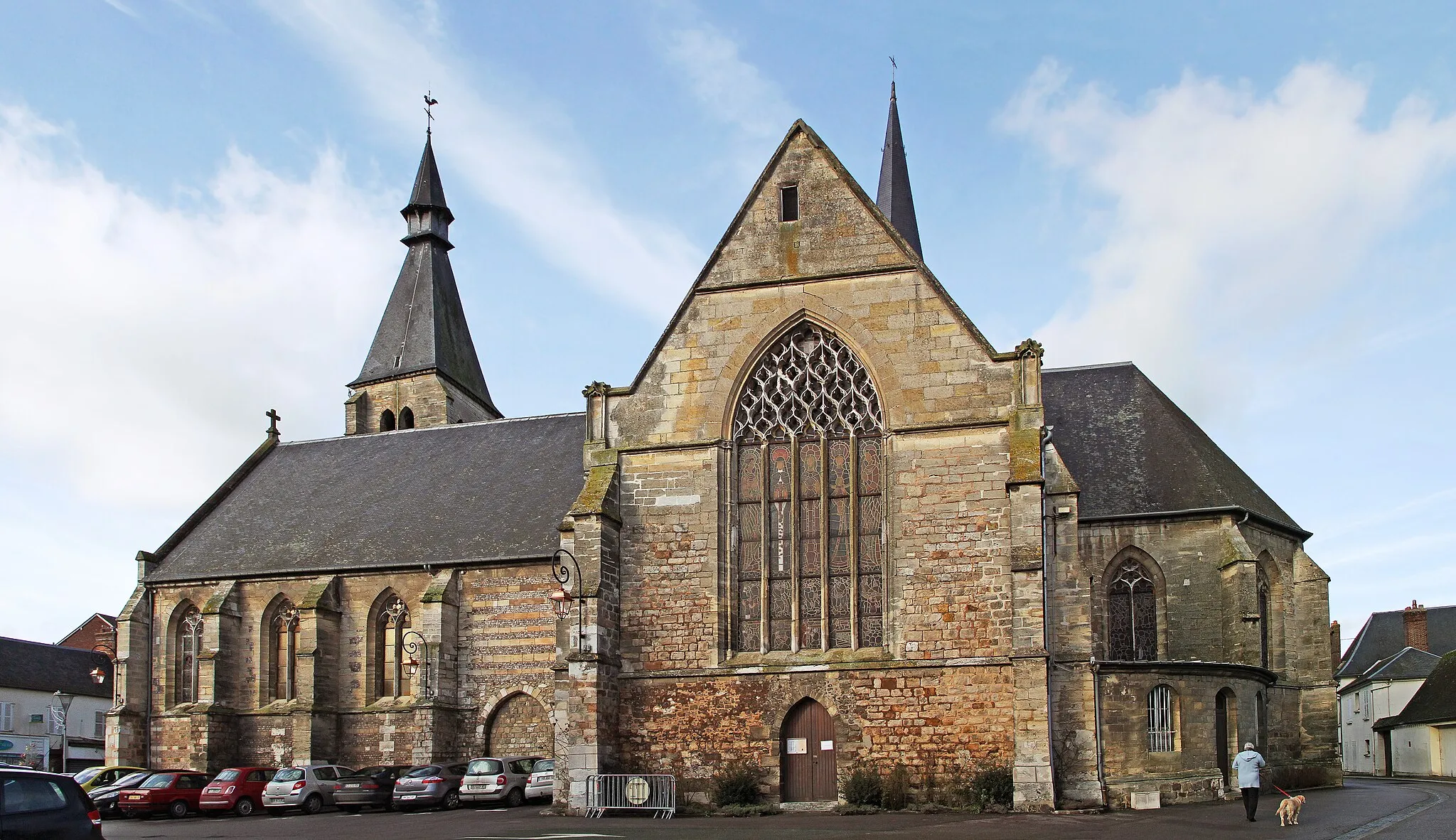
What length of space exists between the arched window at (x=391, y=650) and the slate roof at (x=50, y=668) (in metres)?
24.7

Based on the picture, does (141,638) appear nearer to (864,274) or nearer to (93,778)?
(93,778)

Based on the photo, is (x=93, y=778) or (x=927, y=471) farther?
(x=93, y=778)

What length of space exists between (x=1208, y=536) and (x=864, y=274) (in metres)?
10.7

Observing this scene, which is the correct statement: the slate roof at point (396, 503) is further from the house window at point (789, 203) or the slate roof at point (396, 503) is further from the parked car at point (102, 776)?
the house window at point (789, 203)

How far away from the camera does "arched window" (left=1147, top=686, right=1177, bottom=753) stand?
22.6m

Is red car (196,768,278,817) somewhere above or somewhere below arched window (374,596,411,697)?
below

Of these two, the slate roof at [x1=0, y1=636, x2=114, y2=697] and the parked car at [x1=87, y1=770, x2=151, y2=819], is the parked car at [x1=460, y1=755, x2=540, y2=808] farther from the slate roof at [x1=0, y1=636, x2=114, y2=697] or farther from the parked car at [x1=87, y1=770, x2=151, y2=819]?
the slate roof at [x1=0, y1=636, x2=114, y2=697]

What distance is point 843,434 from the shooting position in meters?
23.5

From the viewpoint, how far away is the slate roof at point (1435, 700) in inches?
1727

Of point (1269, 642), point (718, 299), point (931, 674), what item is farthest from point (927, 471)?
point (1269, 642)

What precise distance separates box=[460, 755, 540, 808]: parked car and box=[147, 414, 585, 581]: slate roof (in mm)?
5735

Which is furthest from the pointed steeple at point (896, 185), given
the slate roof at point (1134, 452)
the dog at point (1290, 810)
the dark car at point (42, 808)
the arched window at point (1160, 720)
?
the dark car at point (42, 808)

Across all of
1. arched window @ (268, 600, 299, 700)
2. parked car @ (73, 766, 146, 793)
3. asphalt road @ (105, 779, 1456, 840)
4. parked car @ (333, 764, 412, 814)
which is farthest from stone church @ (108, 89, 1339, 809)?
parked car @ (73, 766, 146, 793)

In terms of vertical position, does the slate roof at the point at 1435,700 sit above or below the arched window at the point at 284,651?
below
